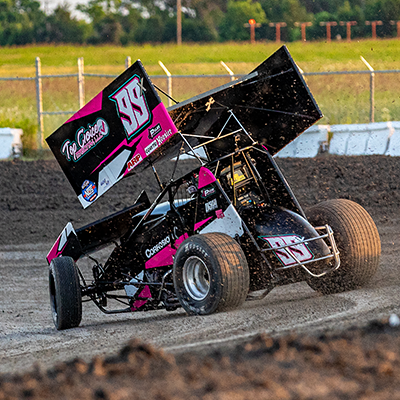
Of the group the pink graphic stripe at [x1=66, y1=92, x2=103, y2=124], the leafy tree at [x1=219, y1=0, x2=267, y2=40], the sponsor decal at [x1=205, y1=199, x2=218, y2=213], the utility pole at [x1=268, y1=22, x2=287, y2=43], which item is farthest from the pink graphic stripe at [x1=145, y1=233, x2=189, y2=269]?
the utility pole at [x1=268, y1=22, x2=287, y2=43]

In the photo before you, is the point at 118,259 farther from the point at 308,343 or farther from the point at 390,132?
the point at 390,132

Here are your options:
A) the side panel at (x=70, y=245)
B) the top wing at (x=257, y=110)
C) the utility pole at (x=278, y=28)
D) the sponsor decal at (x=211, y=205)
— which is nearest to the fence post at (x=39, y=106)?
the side panel at (x=70, y=245)

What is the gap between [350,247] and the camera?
17.6 feet

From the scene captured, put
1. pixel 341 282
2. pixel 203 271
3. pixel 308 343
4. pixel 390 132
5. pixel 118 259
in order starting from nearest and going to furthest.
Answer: pixel 308 343 → pixel 203 271 → pixel 341 282 → pixel 118 259 → pixel 390 132

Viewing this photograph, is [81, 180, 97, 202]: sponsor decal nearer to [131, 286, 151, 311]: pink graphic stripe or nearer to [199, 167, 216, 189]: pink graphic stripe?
[199, 167, 216, 189]: pink graphic stripe

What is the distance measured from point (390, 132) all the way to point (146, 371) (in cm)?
1209

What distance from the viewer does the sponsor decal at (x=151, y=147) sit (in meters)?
5.03

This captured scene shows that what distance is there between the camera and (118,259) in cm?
643

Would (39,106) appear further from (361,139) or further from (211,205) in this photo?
(211,205)

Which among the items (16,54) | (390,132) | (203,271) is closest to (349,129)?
(390,132)

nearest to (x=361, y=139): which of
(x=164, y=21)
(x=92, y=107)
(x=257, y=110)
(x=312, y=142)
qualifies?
(x=312, y=142)

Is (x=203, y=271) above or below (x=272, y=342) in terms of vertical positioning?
below

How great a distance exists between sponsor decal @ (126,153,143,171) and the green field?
16947 mm

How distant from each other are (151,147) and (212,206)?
763 mm
